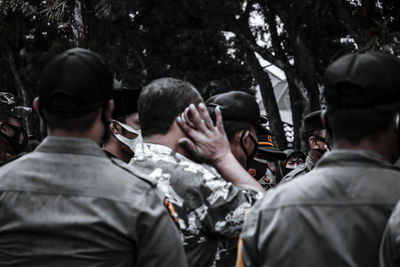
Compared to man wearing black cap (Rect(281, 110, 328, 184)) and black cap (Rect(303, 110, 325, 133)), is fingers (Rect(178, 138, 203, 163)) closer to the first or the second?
man wearing black cap (Rect(281, 110, 328, 184))

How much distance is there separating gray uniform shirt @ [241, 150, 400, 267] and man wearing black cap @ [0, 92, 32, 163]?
3.72 meters

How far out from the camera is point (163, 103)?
10.1 ft

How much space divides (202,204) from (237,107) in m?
0.73

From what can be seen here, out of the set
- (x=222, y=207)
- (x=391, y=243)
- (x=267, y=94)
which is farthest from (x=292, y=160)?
(x=267, y=94)

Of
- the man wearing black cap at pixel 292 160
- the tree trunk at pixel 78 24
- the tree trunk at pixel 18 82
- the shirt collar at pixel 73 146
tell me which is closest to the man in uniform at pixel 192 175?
the shirt collar at pixel 73 146

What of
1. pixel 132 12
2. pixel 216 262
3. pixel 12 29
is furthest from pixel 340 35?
pixel 216 262

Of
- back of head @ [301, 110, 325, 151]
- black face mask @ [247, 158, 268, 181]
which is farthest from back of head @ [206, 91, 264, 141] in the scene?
back of head @ [301, 110, 325, 151]

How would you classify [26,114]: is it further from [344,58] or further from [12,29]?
[12,29]

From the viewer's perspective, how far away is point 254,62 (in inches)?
640

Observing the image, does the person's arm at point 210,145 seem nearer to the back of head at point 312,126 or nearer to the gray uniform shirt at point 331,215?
the gray uniform shirt at point 331,215

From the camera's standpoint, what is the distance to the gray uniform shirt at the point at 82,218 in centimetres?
244

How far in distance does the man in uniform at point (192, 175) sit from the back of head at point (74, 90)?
542 millimetres

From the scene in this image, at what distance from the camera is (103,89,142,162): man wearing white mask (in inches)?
189

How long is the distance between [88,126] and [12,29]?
1798 cm
